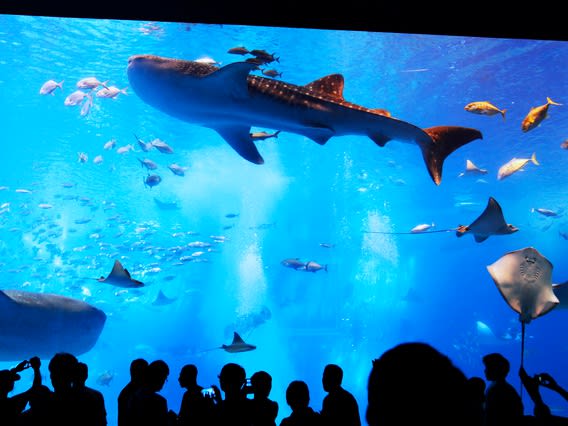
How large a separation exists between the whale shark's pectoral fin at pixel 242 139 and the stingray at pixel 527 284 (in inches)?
118

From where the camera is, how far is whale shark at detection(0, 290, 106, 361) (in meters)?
6.09

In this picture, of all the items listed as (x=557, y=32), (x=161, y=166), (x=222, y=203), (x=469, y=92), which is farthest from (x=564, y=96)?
(x=222, y=203)

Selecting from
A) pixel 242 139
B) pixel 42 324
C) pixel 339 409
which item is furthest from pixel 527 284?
pixel 42 324

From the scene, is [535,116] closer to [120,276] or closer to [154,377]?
[154,377]

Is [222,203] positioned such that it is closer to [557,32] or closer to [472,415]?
[557,32]

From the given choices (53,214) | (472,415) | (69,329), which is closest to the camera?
(472,415)

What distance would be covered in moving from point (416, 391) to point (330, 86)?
3754 millimetres

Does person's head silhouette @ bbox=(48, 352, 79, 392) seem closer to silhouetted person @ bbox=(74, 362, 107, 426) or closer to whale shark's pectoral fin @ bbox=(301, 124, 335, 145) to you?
silhouetted person @ bbox=(74, 362, 107, 426)

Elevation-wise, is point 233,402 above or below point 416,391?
below

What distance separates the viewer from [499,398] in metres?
2.42

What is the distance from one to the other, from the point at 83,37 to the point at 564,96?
666 inches

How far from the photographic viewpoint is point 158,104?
15.1ft

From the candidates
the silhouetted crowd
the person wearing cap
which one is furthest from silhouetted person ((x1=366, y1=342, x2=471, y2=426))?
the person wearing cap

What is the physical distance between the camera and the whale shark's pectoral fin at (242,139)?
4.74 m
